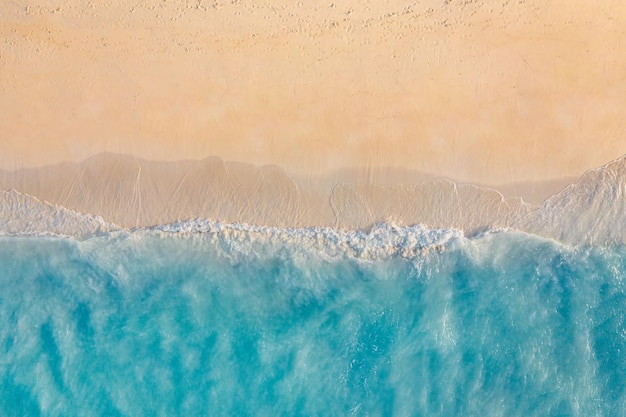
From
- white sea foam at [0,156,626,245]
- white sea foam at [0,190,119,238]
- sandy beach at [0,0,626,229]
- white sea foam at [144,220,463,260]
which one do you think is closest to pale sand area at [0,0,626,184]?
sandy beach at [0,0,626,229]

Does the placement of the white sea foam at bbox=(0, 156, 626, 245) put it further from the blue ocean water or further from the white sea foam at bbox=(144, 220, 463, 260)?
the blue ocean water

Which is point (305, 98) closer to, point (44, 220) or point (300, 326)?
point (300, 326)

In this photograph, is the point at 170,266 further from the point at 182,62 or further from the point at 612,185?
the point at 612,185

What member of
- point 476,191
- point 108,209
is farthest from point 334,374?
point 108,209

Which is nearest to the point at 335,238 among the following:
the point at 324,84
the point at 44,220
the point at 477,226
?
the point at 477,226

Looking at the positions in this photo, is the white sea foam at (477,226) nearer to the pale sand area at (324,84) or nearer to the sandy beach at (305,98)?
the sandy beach at (305,98)
